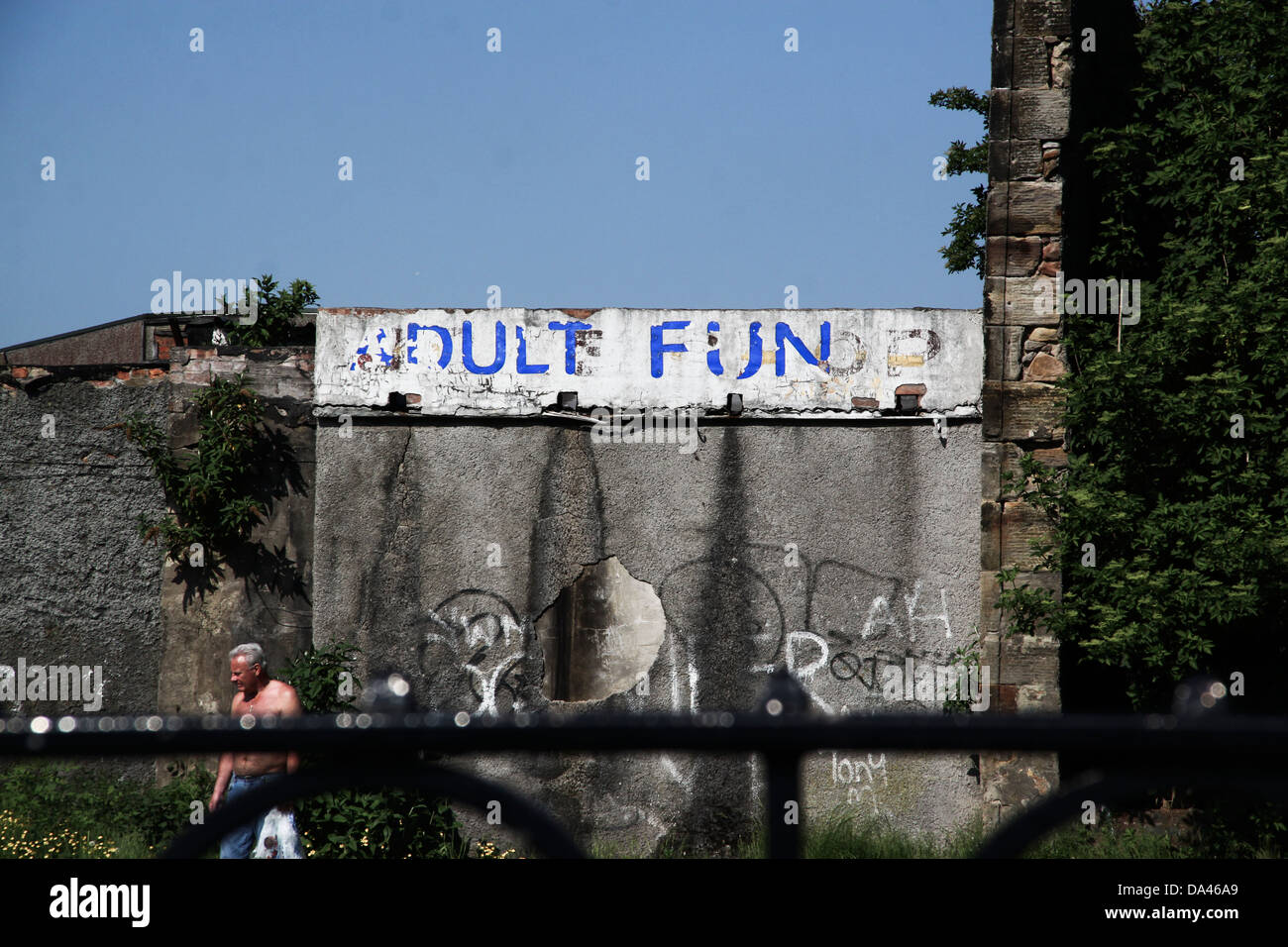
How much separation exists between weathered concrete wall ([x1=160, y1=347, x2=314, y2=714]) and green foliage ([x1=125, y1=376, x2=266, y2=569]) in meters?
0.11

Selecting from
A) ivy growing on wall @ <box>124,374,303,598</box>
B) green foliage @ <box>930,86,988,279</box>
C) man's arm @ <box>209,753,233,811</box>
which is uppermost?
green foliage @ <box>930,86,988,279</box>

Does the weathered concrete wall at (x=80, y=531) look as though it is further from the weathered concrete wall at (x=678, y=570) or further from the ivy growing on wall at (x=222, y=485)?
the weathered concrete wall at (x=678, y=570)

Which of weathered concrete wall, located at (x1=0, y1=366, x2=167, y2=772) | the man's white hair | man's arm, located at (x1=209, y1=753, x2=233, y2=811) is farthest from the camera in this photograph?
weathered concrete wall, located at (x1=0, y1=366, x2=167, y2=772)

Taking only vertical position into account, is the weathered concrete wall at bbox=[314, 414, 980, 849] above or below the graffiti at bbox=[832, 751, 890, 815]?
above

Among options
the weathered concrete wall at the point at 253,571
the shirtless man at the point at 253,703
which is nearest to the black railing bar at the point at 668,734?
the shirtless man at the point at 253,703

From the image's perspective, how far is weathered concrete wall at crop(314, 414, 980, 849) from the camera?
27.1 feet

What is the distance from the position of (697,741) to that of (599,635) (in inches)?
287

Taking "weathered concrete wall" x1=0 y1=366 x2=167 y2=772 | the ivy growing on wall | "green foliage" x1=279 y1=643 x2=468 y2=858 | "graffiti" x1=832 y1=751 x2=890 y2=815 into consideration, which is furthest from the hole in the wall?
"weathered concrete wall" x1=0 y1=366 x2=167 y2=772

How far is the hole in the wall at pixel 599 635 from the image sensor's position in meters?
8.46

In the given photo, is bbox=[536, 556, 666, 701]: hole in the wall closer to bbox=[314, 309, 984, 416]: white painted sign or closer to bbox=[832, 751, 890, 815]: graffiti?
bbox=[314, 309, 984, 416]: white painted sign

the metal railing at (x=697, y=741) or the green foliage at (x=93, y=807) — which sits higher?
the metal railing at (x=697, y=741)

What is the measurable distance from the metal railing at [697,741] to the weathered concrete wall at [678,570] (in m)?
7.00
